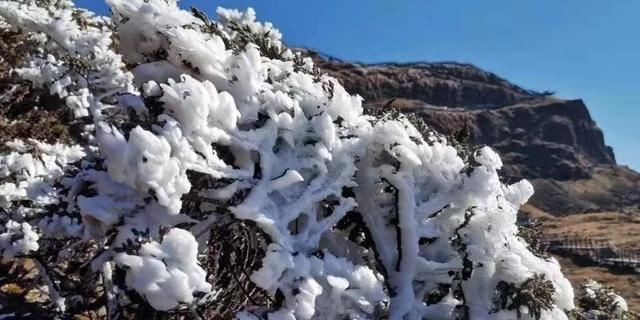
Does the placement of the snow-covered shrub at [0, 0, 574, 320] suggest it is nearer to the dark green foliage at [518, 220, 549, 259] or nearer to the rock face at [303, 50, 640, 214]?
the dark green foliage at [518, 220, 549, 259]

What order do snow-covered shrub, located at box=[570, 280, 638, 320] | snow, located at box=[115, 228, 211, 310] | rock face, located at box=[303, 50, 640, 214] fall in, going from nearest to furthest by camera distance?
snow, located at box=[115, 228, 211, 310] < snow-covered shrub, located at box=[570, 280, 638, 320] < rock face, located at box=[303, 50, 640, 214]

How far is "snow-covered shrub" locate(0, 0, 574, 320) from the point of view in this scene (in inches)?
133

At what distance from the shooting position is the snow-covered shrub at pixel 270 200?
3.37m

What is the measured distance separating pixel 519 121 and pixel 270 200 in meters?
119

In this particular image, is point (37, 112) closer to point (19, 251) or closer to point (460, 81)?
point (19, 251)

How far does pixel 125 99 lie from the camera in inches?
149

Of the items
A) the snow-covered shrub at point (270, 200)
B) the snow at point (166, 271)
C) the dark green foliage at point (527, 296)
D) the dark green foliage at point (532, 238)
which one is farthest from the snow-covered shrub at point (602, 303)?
the snow at point (166, 271)

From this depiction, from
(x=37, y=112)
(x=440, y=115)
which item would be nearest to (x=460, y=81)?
(x=440, y=115)

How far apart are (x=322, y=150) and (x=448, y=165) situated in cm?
108

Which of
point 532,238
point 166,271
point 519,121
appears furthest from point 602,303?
point 519,121

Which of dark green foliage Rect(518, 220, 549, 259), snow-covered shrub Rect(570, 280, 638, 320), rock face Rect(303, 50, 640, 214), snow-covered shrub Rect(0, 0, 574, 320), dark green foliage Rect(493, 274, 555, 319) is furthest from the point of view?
rock face Rect(303, 50, 640, 214)

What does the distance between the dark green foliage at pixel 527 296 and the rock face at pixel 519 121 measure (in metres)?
80.2

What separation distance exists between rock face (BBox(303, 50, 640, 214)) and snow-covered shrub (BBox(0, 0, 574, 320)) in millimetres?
79930

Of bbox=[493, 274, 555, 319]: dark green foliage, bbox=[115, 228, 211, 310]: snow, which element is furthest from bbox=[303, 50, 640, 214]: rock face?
bbox=[115, 228, 211, 310]: snow
